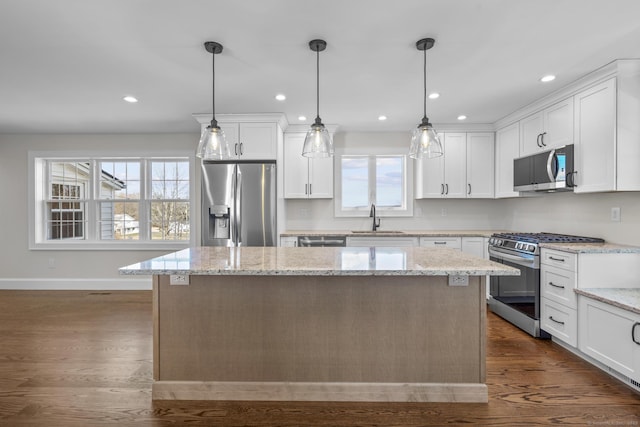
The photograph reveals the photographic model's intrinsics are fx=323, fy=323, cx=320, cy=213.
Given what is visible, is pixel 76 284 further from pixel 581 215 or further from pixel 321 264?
pixel 581 215

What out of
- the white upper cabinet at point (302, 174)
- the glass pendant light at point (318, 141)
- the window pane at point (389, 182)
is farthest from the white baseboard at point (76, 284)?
the glass pendant light at point (318, 141)

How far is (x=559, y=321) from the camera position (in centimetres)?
269

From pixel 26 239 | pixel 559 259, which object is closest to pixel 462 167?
pixel 559 259

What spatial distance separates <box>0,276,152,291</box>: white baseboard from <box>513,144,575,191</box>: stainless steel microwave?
499cm

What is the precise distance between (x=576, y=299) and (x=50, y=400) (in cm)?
375

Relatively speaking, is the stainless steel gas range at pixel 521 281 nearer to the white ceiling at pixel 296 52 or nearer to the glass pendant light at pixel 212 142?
the white ceiling at pixel 296 52

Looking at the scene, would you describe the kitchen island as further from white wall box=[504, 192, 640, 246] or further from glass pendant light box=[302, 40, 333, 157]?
white wall box=[504, 192, 640, 246]

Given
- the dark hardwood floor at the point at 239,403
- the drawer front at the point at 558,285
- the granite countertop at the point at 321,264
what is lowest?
the dark hardwood floor at the point at 239,403

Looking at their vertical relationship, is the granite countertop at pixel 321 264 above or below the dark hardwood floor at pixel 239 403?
above

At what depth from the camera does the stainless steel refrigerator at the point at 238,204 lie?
3.71 m

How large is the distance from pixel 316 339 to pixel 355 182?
3.00 metres

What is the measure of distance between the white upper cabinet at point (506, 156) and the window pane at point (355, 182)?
169 cm

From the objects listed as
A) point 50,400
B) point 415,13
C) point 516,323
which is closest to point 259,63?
point 415,13

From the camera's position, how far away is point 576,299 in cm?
252
